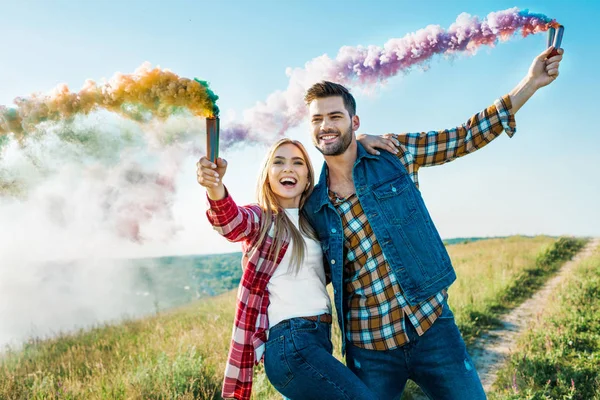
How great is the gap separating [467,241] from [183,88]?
22467 mm

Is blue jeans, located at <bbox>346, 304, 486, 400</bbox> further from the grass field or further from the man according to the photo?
the grass field

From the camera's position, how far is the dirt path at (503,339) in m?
6.23

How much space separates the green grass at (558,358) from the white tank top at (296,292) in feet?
10.3

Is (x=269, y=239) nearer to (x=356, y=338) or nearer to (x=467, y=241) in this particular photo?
(x=356, y=338)

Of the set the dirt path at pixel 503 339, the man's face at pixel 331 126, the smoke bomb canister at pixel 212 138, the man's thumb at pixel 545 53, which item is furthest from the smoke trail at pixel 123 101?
the dirt path at pixel 503 339

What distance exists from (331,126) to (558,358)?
15.1ft

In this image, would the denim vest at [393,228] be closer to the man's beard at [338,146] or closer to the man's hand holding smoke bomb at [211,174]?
the man's beard at [338,146]

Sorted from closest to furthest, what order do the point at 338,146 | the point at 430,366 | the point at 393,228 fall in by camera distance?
the point at 430,366 → the point at 393,228 → the point at 338,146

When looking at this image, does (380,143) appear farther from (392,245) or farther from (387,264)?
(387,264)

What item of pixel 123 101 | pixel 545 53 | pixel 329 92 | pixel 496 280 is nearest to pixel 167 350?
pixel 123 101

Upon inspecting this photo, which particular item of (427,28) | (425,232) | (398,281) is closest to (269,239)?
(398,281)

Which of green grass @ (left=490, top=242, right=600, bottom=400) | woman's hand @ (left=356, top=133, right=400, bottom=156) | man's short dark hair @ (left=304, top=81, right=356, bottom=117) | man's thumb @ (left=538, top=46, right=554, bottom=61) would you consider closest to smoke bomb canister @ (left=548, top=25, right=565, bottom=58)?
man's thumb @ (left=538, top=46, right=554, bottom=61)

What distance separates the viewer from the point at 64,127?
8.33 metres

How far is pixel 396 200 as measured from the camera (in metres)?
3.62
